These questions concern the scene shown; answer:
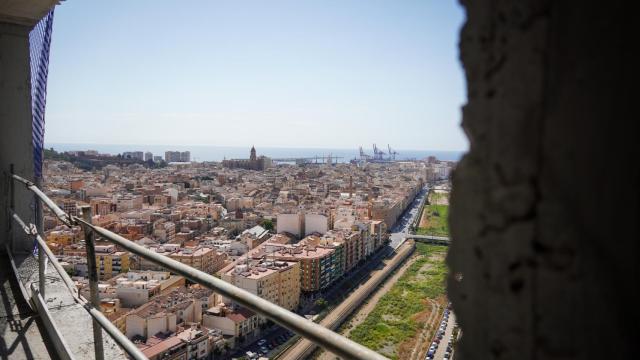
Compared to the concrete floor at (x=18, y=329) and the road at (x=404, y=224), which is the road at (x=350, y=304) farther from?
the concrete floor at (x=18, y=329)

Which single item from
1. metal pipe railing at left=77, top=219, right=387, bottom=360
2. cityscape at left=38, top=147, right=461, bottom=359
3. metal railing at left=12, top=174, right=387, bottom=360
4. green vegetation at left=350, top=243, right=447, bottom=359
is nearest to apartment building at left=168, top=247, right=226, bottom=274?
cityscape at left=38, top=147, right=461, bottom=359

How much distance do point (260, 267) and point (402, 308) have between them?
14.4 ft

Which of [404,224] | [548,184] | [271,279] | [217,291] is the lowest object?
[404,224]

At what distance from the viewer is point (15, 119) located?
2.41 meters

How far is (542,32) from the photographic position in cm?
28

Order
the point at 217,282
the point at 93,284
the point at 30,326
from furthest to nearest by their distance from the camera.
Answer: the point at 30,326 < the point at 93,284 < the point at 217,282

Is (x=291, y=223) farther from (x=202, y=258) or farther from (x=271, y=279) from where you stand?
(x=271, y=279)

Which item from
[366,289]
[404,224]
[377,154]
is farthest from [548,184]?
[377,154]

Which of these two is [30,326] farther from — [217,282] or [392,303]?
[392,303]

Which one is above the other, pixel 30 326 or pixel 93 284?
pixel 93 284

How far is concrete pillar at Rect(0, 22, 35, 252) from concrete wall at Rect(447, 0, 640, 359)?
2.59 meters

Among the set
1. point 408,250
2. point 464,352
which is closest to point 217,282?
point 464,352

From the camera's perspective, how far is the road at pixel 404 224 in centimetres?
2342

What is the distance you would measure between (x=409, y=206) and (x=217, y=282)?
114 feet
